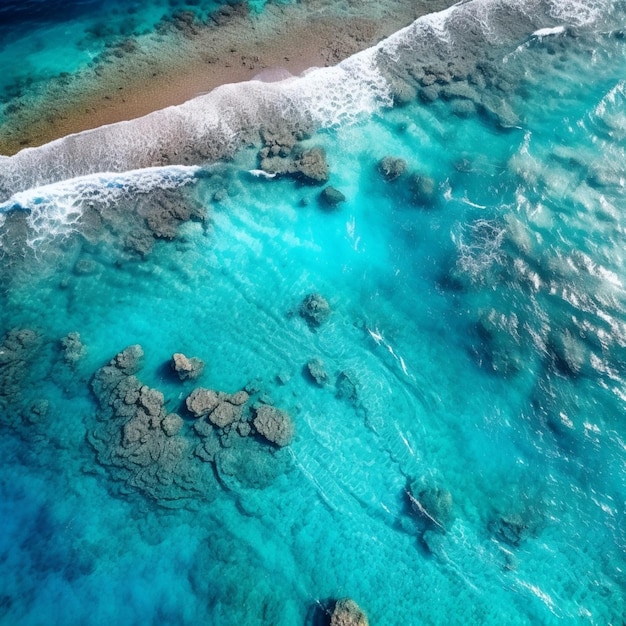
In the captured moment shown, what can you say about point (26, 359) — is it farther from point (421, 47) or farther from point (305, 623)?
point (421, 47)

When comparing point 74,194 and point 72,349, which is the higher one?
point 74,194

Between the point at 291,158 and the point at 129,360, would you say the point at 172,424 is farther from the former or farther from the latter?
the point at 291,158

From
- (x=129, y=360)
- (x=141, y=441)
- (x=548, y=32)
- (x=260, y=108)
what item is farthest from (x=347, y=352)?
(x=548, y=32)

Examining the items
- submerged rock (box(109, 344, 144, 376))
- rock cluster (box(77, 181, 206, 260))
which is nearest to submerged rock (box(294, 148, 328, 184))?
rock cluster (box(77, 181, 206, 260))

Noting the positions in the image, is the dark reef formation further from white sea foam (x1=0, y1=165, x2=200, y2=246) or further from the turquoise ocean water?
white sea foam (x1=0, y1=165, x2=200, y2=246)

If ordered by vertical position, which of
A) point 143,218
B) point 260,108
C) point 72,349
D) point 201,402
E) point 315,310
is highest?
point 260,108
